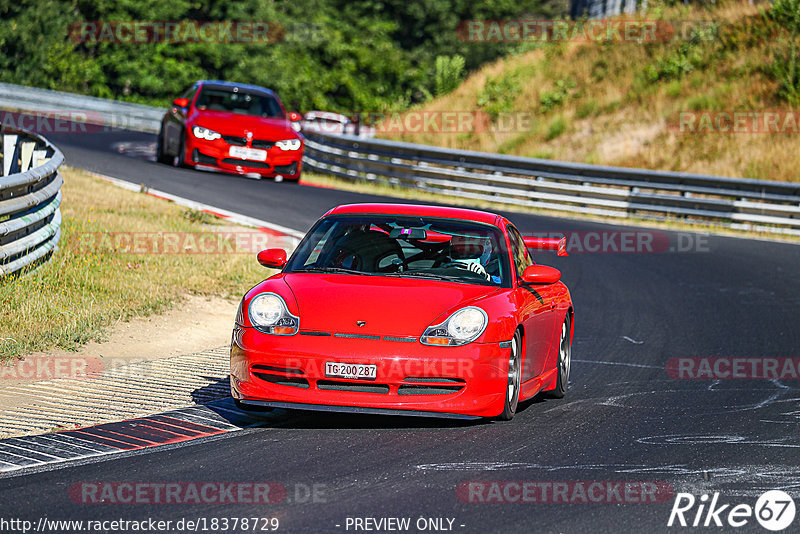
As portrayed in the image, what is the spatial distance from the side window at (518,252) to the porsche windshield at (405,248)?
0.16m

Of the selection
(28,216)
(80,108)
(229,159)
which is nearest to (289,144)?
(229,159)

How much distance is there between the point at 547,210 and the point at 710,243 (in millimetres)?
4902

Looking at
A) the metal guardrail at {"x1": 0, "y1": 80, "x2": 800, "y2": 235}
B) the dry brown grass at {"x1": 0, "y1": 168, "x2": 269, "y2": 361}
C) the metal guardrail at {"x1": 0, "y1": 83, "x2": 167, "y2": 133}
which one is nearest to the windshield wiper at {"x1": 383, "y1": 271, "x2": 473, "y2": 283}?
the dry brown grass at {"x1": 0, "y1": 168, "x2": 269, "y2": 361}

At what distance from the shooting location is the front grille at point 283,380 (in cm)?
724

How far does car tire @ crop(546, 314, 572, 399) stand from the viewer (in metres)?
9.05

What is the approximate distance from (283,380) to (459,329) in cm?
108

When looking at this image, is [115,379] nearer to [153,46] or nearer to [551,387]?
[551,387]

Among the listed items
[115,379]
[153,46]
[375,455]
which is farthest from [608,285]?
[153,46]

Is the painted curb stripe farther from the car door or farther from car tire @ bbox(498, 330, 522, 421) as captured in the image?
the car door

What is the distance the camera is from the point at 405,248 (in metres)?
8.70

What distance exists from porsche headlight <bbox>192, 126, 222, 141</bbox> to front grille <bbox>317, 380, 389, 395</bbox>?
16.3 metres

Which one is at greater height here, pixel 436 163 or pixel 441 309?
pixel 441 309

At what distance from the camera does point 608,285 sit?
15516 millimetres

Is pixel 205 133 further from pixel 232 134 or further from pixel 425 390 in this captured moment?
pixel 425 390
